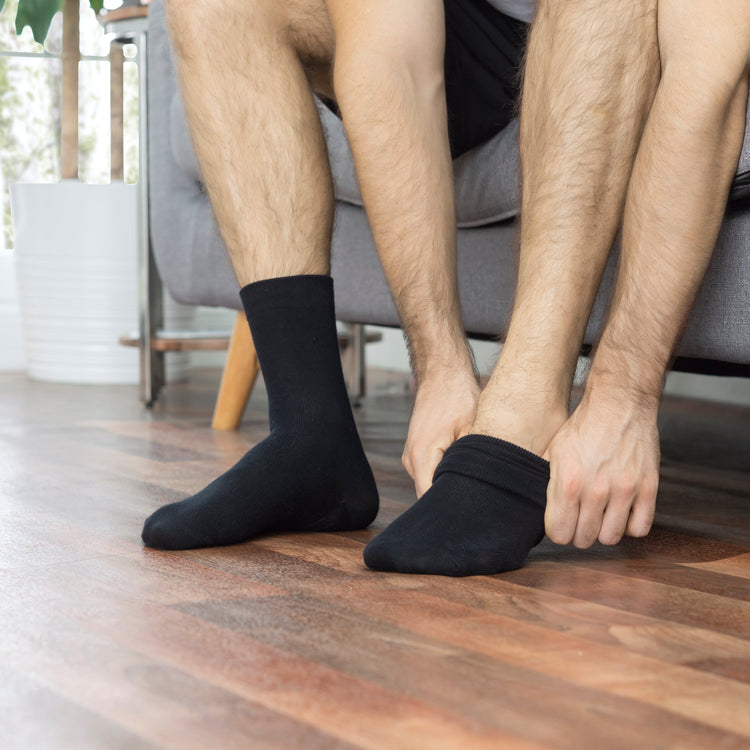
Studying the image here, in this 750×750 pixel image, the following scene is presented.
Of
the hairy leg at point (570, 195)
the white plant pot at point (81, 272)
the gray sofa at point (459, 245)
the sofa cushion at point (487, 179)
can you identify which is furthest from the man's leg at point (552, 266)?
the white plant pot at point (81, 272)

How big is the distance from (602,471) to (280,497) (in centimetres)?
27

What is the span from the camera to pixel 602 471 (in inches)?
32.9

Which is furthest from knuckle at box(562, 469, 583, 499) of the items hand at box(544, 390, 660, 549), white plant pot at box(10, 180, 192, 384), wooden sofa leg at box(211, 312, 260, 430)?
white plant pot at box(10, 180, 192, 384)

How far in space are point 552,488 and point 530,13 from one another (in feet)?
1.60

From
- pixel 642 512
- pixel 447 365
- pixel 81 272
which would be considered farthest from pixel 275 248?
A: pixel 81 272

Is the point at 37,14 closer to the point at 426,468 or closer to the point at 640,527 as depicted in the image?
the point at 426,468

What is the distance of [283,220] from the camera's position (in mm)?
1001

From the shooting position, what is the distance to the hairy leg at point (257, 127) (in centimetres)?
101

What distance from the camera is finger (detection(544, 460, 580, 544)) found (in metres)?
0.83

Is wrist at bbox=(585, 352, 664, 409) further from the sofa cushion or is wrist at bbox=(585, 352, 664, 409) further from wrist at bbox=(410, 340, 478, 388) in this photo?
the sofa cushion

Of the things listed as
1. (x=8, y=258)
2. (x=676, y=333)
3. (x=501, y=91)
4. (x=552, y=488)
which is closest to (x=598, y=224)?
(x=676, y=333)

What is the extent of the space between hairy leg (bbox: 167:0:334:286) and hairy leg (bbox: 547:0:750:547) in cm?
29

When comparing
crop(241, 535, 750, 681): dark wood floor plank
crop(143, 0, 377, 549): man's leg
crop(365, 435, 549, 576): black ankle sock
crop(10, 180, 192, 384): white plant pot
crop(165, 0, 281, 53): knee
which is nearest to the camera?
crop(241, 535, 750, 681): dark wood floor plank

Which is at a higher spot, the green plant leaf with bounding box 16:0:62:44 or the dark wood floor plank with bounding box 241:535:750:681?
the green plant leaf with bounding box 16:0:62:44
